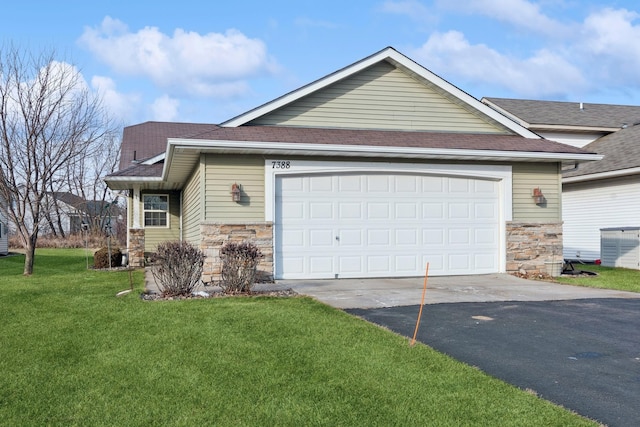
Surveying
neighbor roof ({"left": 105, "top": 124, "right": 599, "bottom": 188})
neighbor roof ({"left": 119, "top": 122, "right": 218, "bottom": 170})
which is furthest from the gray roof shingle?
neighbor roof ({"left": 119, "top": 122, "right": 218, "bottom": 170})

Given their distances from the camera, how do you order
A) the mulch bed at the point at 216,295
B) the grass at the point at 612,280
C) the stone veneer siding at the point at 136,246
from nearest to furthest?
the mulch bed at the point at 216,295, the grass at the point at 612,280, the stone veneer siding at the point at 136,246

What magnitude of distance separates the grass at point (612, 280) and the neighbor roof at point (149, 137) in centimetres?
1523

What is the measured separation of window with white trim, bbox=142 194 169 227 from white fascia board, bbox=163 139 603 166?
6.55 metres

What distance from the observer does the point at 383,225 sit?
13.6 m

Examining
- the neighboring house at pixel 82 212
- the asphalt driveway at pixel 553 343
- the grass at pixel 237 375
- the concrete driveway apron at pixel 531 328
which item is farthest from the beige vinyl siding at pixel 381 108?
the neighboring house at pixel 82 212

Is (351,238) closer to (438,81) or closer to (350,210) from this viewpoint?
(350,210)

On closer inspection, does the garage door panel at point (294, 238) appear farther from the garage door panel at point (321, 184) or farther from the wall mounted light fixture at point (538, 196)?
the wall mounted light fixture at point (538, 196)

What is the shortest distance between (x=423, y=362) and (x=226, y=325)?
2.80 m

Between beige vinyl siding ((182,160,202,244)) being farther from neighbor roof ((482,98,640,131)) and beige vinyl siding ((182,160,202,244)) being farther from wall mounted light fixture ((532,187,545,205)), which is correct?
neighbor roof ((482,98,640,131))

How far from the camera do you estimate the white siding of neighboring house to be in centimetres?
1834

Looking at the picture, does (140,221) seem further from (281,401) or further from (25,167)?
(281,401)

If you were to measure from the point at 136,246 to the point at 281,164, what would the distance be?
8.95 m

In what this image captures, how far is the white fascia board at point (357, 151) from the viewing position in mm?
12094

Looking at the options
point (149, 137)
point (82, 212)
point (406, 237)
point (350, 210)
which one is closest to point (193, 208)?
point (350, 210)
